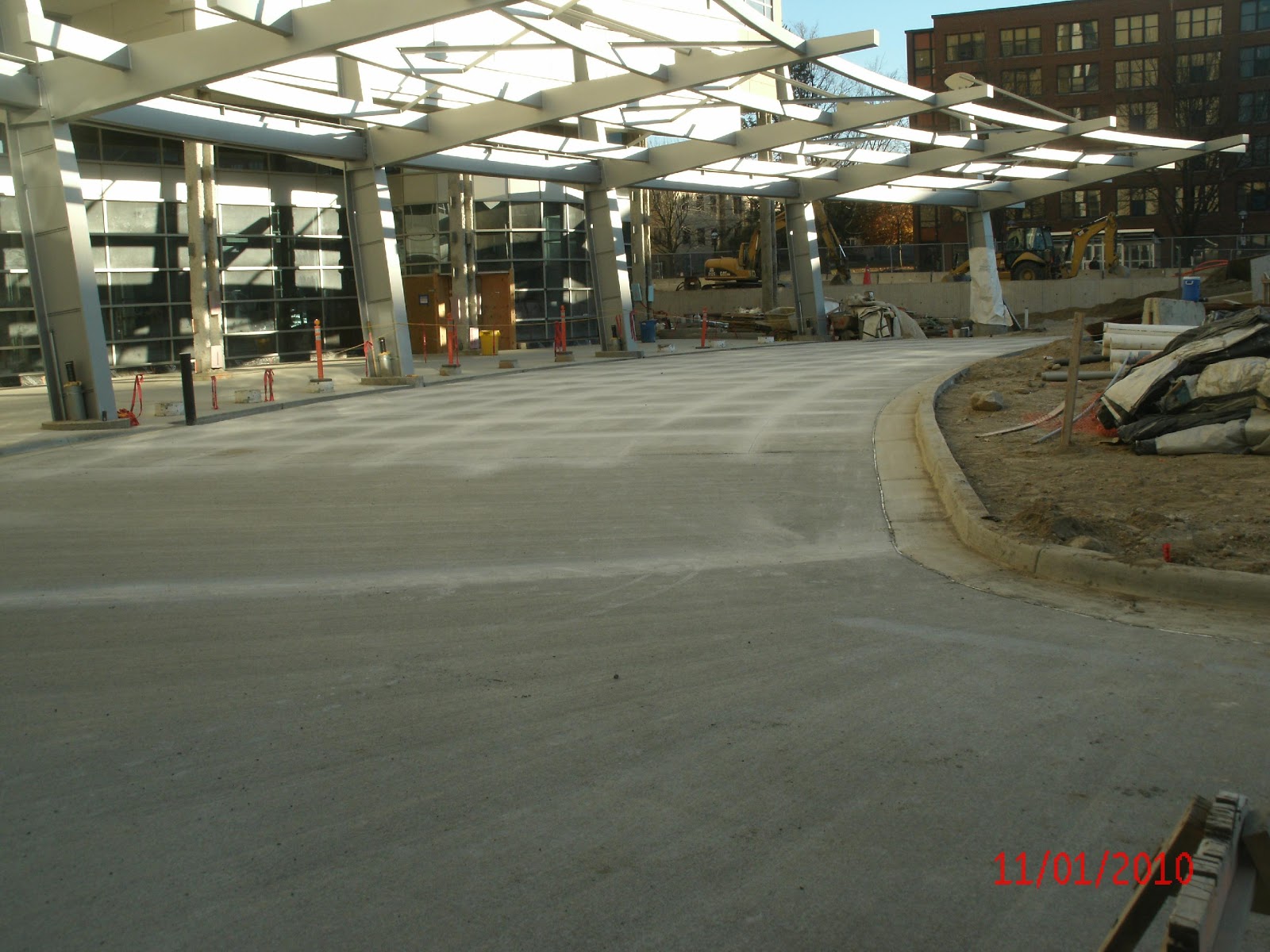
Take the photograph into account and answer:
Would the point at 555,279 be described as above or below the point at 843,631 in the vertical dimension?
above

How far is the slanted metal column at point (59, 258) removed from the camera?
19.1 meters

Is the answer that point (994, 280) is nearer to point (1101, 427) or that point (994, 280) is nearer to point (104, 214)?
point (104, 214)

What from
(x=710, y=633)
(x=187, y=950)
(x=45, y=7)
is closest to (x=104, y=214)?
(x=45, y=7)

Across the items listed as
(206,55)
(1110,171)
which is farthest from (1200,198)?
(206,55)

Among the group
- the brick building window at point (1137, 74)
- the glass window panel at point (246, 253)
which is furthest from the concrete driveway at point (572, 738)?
the brick building window at point (1137, 74)

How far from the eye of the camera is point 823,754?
512cm

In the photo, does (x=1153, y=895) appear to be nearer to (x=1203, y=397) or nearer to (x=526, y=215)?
(x=1203, y=397)

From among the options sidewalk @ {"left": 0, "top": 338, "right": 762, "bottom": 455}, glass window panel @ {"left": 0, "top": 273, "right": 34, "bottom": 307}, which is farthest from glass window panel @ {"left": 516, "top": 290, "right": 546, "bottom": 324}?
glass window panel @ {"left": 0, "top": 273, "right": 34, "bottom": 307}

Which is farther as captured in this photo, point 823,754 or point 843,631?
point 843,631

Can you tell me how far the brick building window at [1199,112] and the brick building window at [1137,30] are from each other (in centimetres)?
568

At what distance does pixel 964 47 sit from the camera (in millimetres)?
85125

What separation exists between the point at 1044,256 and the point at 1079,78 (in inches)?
1121

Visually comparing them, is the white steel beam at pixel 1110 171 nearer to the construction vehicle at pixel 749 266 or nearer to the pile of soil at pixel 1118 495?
the construction vehicle at pixel 749 266

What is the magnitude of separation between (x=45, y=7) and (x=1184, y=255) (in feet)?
172
